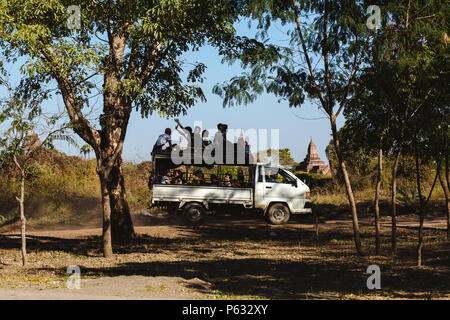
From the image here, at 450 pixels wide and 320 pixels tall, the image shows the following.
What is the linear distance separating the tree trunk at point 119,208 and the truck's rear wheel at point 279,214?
5168 millimetres

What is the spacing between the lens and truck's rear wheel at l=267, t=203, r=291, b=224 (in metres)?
18.4

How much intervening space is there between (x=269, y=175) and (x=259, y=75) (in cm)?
610

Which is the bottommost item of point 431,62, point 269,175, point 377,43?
point 269,175

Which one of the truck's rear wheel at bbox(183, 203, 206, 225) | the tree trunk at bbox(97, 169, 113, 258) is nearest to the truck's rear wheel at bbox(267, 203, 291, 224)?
the truck's rear wheel at bbox(183, 203, 206, 225)

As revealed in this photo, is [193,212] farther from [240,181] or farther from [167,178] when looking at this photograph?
[240,181]

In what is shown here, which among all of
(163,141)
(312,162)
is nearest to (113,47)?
(163,141)

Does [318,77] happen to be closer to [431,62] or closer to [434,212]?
[431,62]

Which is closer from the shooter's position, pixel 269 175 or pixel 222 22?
pixel 222 22

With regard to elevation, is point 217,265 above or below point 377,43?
below

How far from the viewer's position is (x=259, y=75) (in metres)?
12.9

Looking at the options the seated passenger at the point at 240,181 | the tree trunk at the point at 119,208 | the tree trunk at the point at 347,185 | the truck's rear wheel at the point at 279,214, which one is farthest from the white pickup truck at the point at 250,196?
the tree trunk at the point at 347,185

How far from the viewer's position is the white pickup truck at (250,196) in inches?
694
